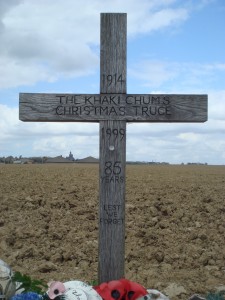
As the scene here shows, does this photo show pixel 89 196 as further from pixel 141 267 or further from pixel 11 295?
pixel 11 295

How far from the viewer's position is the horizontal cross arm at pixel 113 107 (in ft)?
18.3

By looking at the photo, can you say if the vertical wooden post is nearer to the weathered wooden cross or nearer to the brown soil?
the weathered wooden cross

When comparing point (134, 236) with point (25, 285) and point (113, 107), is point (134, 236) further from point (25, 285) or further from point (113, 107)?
point (25, 285)

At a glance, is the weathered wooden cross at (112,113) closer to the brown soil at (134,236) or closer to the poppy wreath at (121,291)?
the poppy wreath at (121,291)

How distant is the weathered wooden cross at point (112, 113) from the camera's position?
5.57 meters

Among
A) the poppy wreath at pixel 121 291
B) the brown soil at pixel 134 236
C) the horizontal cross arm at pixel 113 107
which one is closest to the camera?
the poppy wreath at pixel 121 291

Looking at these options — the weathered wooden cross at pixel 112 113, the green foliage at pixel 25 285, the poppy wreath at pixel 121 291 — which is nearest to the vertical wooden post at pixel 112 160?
the weathered wooden cross at pixel 112 113

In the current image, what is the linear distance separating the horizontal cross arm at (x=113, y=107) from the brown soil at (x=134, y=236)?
2.55 m

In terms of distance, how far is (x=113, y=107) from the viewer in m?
5.58

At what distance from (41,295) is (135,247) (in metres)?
5.67

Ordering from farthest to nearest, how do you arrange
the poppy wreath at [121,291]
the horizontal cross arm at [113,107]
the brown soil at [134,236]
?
the brown soil at [134,236] < the horizontal cross arm at [113,107] < the poppy wreath at [121,291]

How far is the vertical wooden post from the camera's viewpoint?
5578 millimetres

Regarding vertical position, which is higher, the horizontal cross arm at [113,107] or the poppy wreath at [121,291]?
the horizontal cross arm at [113,107]

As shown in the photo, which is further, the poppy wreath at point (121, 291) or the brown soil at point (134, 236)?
the brown soil at point (134, 236)
